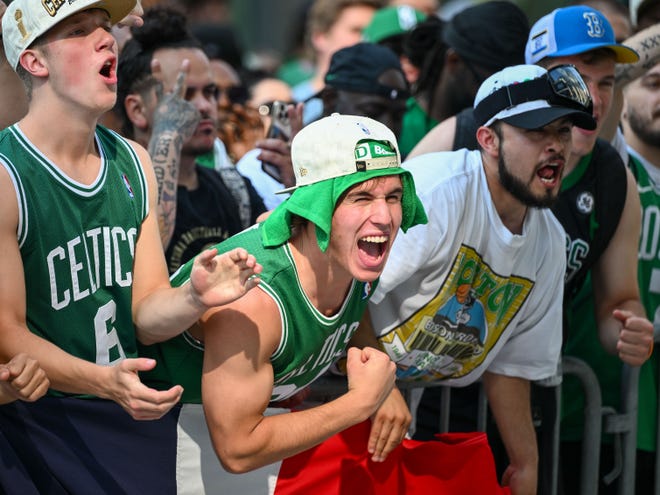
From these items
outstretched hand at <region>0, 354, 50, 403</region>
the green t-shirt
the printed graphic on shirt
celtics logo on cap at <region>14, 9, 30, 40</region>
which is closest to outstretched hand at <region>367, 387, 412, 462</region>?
the printed graphic on shirt

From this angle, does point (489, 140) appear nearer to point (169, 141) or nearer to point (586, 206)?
point (586, 206)

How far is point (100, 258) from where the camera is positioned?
11.5ft

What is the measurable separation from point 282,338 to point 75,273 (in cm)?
66

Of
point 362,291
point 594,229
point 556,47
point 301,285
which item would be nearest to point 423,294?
point 362,291

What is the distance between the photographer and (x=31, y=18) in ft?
11.2

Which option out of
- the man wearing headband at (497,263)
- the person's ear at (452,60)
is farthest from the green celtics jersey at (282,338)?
the person's ear at (452,60)

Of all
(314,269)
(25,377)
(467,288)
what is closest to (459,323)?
(467,288)

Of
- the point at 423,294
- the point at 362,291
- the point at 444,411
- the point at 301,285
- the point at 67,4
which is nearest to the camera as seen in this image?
the point at 67,4

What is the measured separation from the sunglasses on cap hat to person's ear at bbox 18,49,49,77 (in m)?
1.84

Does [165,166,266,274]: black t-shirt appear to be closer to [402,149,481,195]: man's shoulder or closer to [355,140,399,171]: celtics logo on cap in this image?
[402,149,481,195]: man's shoulder

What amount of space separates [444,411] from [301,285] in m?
1.34

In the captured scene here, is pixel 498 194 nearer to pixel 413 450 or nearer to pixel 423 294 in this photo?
pixel 423 294

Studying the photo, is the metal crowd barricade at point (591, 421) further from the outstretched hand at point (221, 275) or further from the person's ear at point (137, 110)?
the person's ear at point (137, 110)

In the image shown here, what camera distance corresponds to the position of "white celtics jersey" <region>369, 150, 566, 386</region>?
428 centimetres
